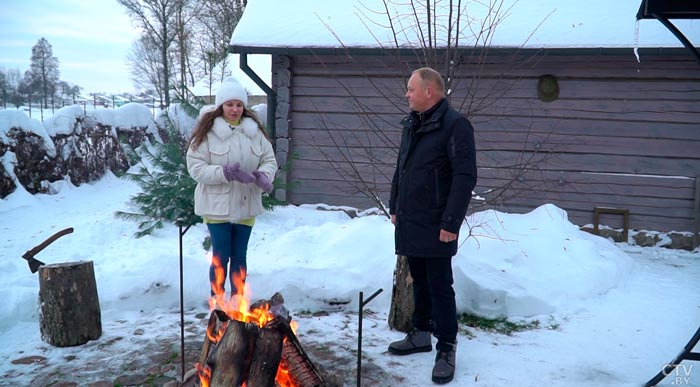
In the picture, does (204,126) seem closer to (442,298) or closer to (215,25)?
(442,298)

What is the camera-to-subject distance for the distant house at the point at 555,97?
6.95 metres

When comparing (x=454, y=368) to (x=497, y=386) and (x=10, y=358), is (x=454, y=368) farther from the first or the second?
(x=10, y=358)

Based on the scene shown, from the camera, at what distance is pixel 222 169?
3.84m

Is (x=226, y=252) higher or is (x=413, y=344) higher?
(x=226, y=252)

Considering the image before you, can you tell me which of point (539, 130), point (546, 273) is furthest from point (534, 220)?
point (539, 130)

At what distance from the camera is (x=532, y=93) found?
7395 millimetres

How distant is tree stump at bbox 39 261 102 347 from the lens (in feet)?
12.6

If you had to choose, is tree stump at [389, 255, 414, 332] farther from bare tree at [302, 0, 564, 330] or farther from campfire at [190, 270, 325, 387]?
bare tree at [302, 0, 564, 330]

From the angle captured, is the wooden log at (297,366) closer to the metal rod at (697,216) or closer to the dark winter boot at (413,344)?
the dark winter boot at (413,344)

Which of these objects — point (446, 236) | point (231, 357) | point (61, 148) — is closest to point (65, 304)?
point (231, 357)

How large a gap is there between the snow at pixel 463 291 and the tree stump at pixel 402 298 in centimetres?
12

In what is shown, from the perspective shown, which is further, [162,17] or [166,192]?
[162,17]

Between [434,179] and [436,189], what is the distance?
0.06 meters

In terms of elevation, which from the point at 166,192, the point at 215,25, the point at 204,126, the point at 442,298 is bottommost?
the point at 442,298
